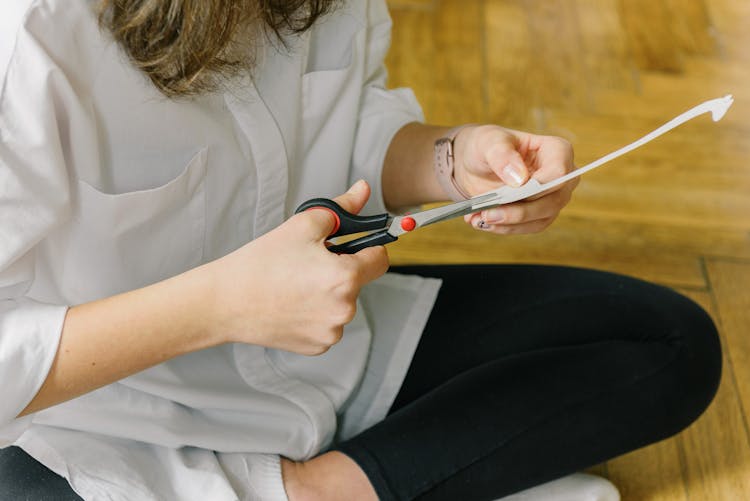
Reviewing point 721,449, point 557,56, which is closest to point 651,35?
point 557,56

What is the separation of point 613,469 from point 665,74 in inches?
35.3

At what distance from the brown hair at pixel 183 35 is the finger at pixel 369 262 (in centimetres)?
18

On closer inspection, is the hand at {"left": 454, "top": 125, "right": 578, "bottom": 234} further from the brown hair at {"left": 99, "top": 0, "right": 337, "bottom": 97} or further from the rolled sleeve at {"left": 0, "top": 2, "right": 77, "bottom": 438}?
the rolled sleeve at {"left": 0, "top": 2, "right": 77, "bottom": 438}

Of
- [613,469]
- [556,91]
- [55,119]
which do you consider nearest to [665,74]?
[556,91]

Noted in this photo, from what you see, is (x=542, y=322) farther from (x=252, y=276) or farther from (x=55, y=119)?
(x=55, y=119)

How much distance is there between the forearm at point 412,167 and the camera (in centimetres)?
92

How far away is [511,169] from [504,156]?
19 mm

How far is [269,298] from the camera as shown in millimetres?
670

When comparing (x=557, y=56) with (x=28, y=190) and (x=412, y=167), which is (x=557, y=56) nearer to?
(x=412, y=167)

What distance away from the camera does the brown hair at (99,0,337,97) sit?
622mm

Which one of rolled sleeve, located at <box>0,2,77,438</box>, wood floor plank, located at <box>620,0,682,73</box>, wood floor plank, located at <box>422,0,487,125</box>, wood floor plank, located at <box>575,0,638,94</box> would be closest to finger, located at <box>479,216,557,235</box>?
rolled sleeve, located at <box>0,2,77,438</box>

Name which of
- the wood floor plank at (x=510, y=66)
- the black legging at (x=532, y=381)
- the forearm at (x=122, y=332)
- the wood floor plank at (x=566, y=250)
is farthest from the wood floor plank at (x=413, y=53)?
the forearm at (x=122, y=332)

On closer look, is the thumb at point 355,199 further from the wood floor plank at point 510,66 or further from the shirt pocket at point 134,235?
the wood floor plank at point 510,66

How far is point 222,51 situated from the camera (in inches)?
27.1
